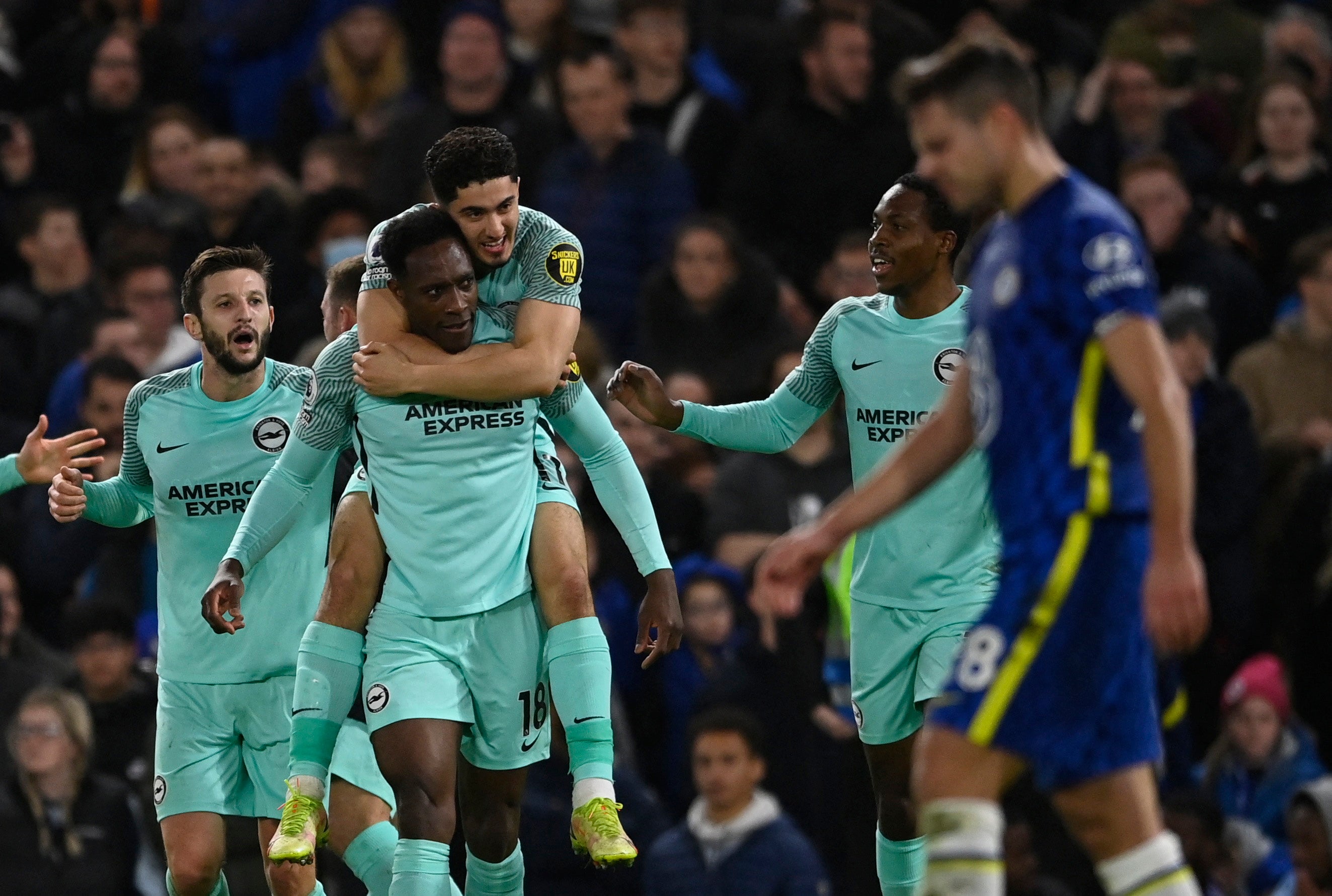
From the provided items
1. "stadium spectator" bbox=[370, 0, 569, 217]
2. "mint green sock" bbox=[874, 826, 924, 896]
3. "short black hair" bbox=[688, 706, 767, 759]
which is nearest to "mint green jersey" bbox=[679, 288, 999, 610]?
"mint green sock" bbox=[874, 826, 924, 896]

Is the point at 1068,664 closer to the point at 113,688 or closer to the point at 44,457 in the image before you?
the point at 44,457

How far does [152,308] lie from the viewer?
38.1 ft

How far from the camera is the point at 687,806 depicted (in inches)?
394

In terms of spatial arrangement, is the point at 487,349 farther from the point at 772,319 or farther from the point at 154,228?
the point at 154,228

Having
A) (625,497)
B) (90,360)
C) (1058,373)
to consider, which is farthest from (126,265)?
(1058,373)

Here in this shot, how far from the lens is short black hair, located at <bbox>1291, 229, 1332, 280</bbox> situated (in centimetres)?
1093

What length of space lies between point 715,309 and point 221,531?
4.27 m

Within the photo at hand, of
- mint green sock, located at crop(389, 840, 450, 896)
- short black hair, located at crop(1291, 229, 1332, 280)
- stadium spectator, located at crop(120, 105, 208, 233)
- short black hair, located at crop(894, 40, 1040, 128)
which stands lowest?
mint green sock, located at crop(389, 840, 450, 896)

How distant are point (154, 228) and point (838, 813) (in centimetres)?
521

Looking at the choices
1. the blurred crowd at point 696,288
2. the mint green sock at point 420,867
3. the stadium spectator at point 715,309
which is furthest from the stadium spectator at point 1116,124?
the mint green sock at point 420,867

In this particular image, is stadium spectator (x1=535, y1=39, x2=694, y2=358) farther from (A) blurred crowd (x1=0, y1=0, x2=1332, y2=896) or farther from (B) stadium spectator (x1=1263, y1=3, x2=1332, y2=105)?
Answer: (B) stadium spectator (x1=1263, y1=3, x2=1332, y2=105)

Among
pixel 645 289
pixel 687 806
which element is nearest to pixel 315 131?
pixel 645 289

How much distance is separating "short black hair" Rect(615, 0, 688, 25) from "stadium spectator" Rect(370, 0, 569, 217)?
0.71 metres

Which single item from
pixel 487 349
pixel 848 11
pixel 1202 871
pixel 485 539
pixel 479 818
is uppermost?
pixel 848 11
